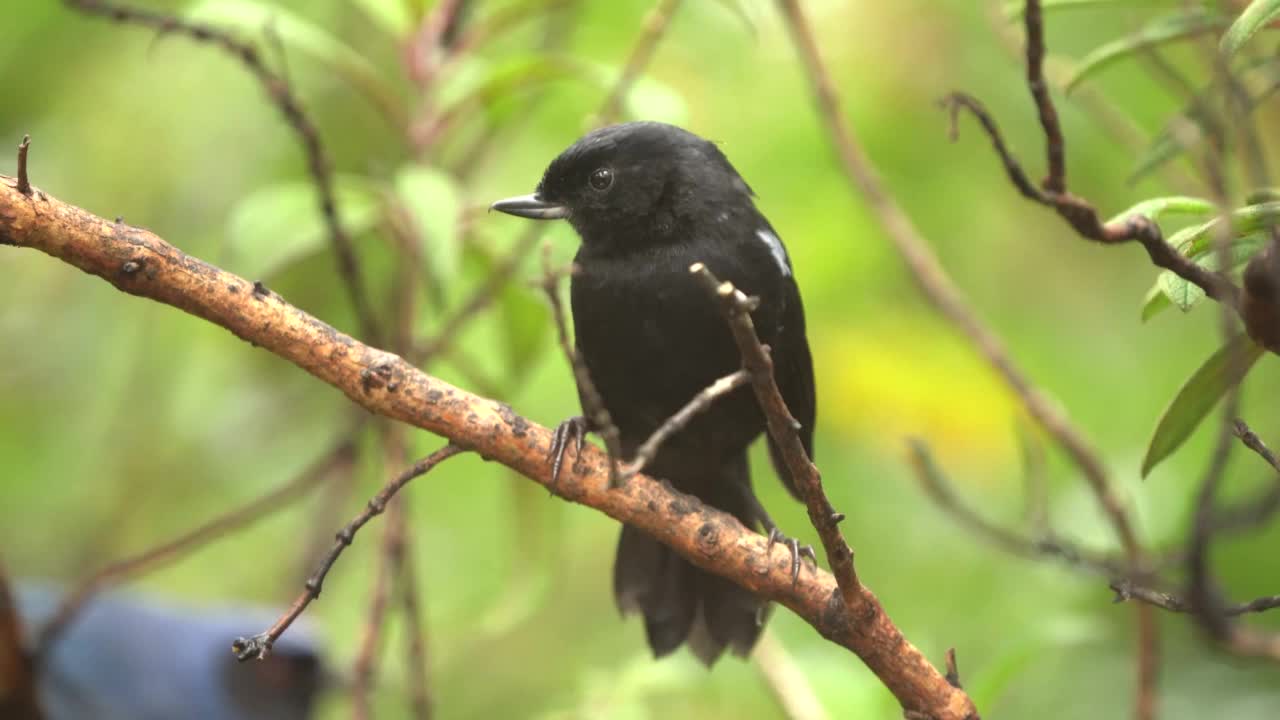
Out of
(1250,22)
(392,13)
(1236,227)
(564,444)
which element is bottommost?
(564,444)

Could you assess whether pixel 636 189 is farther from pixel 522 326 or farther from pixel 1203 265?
pixel 1203 265

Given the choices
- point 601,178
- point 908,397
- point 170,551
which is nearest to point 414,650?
point 170,551

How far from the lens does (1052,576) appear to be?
14.6 ft

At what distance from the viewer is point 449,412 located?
2.03 meters

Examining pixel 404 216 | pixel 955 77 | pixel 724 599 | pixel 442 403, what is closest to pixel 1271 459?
pixel 442 403

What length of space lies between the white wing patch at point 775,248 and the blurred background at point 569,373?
102 centimetres

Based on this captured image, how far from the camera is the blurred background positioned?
4293 millimetres

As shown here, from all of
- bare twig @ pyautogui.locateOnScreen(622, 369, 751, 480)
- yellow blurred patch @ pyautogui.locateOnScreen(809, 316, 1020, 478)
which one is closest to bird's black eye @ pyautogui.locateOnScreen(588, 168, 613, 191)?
bare twig @ pyautogui.locateOnScreen(622, 369, 751, 480)

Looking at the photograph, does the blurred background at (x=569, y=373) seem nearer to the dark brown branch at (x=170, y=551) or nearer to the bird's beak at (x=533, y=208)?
the dark brown branch at (x=170, y=551)

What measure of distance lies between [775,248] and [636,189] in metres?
0.33

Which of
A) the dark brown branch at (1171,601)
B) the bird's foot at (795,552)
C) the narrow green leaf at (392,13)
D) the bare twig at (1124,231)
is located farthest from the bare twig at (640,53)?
the dark brown branch at (1171,601)

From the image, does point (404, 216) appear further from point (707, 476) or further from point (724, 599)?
point (724, 599)

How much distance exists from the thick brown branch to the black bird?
0.56 meters

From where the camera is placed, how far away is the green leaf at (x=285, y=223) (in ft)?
10.0
